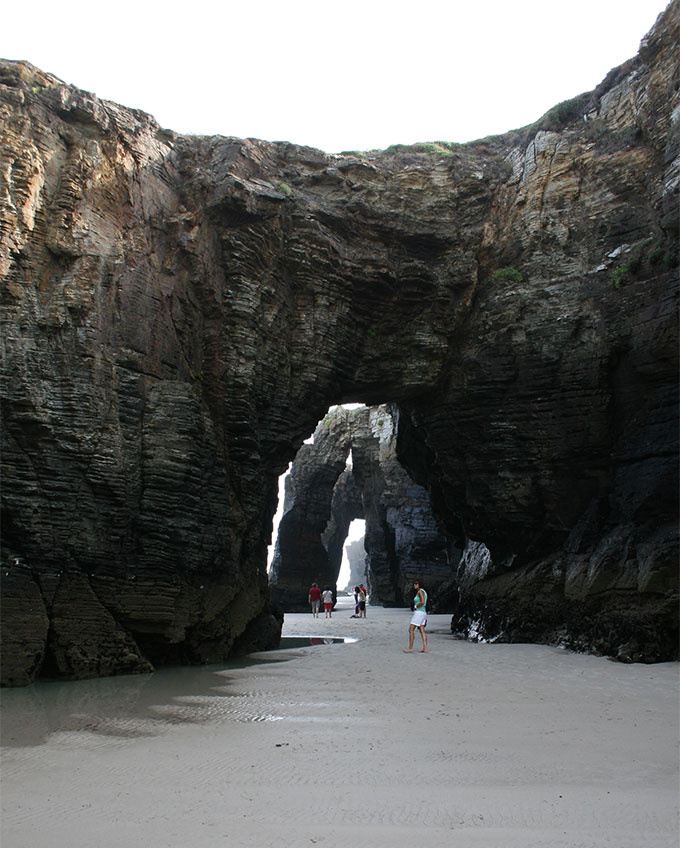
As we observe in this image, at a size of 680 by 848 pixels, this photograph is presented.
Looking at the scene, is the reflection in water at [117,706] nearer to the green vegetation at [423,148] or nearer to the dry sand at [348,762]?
the dry sand at [348,762]

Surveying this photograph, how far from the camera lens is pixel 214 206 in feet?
48.7

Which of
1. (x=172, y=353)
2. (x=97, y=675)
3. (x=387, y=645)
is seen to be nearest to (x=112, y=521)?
(x=97, y=675)

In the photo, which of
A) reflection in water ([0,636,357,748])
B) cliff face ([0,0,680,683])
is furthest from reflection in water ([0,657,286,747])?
cliff face ([0,0,680,683])

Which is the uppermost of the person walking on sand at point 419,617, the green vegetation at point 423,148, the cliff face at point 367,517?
the green vegetation at point 423,148

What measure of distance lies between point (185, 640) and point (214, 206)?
9930 millimetres

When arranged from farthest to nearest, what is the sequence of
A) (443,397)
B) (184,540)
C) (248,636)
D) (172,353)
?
(443,397) < (248,636) < (172,353) < (184,540)

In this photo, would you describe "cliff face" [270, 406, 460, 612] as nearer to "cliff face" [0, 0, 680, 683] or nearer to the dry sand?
"cliff face" [0, 0, 680, 683]

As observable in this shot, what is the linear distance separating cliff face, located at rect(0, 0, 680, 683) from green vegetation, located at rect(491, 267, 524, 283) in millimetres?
162

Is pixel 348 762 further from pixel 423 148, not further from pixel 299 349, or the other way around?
pixel 423 148

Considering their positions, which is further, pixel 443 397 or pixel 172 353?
pixel 443 397

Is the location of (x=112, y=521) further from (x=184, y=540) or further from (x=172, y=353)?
(x=172, y=353)

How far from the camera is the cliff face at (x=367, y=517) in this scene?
123 ft

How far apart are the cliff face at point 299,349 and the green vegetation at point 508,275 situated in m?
0.16

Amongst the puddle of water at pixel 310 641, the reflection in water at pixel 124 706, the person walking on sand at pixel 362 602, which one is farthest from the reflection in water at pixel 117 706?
the person walking on sand at pixel 362 602
